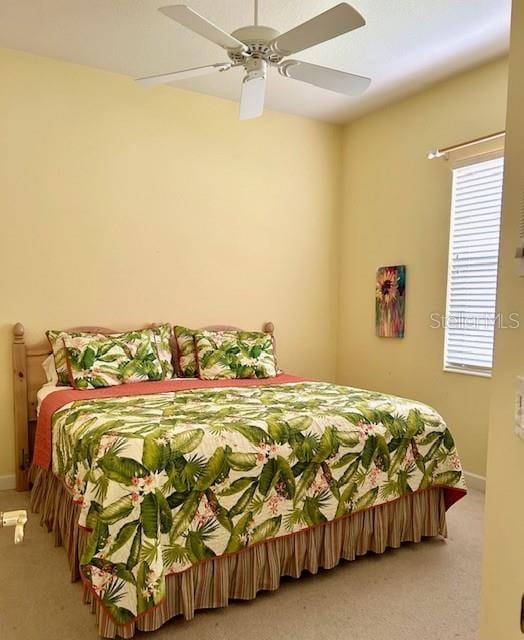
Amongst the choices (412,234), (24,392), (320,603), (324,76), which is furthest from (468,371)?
(24,392)

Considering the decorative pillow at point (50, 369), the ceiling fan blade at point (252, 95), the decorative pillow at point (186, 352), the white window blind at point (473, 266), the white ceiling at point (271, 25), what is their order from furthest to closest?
the decorative pillow at point (186, 352) < the white window blind at point (473, 266) < the decorative pillow at point (50, 369) < the white ceiling at point (271, 25) < the ceiling fan blade at point (252, 95)

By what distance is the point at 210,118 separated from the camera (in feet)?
12.0

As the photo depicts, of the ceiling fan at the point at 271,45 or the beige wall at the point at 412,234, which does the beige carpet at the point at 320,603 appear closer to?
the beige wall at the point at 412,234

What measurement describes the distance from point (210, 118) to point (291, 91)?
65cm

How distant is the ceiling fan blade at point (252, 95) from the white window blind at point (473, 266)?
1.54m

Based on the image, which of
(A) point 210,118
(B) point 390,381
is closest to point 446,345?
(B) point 390,381

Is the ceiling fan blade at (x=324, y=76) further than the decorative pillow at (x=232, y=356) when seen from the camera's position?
No

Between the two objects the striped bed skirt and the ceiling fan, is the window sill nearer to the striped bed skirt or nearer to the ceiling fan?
the striped bed skirt

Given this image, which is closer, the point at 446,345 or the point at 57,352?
the point at 57,352

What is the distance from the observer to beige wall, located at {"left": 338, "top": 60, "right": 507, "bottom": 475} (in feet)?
10.4

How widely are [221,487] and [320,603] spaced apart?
65 cm

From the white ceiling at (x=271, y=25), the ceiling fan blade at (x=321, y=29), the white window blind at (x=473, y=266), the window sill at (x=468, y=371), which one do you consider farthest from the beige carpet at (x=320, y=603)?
the white ceiling at (x=271, y=25)

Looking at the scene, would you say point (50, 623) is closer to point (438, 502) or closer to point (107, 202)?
point (438, 502)

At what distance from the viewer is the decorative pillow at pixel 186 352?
3303 millimetres
